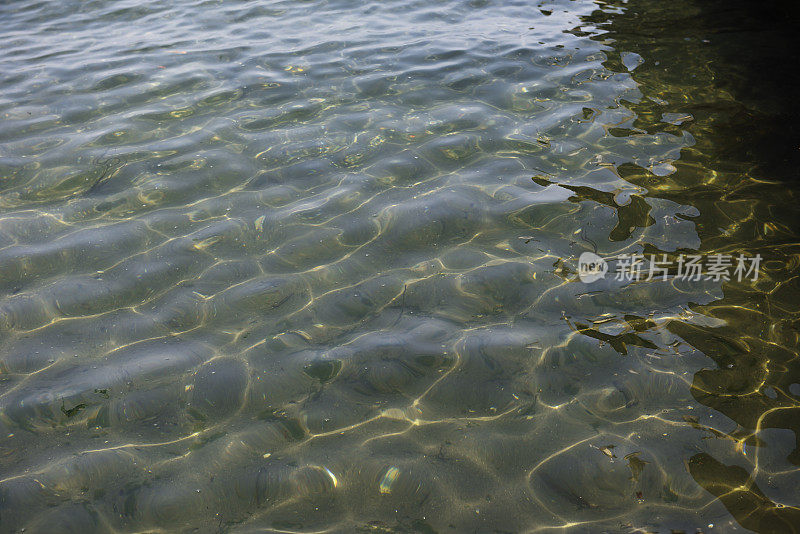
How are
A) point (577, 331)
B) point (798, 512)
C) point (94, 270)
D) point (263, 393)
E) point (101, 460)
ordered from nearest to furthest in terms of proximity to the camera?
point (798, 512) < point (101, 460) < point (263, 393) < point (577, 331) < point (94, 270)

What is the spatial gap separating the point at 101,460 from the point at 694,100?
595 centimetres

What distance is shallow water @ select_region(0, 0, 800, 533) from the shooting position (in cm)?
265

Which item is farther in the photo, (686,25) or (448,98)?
(686,25)

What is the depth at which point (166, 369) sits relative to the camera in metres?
3.24

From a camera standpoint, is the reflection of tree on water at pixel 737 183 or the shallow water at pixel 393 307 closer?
the shallow water at pixel 393 307

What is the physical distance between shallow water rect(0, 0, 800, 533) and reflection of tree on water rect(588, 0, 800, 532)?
0.07 feet

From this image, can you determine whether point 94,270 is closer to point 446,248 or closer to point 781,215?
point 446,248

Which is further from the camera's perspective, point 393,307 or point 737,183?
point 737,183

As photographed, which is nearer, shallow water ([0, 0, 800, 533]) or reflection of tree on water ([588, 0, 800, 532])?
shallow water ([0, 0, 800, 533])

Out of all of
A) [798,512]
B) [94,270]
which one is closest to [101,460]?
[94,270]

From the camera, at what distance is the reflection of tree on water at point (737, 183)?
283cm

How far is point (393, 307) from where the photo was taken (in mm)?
3609

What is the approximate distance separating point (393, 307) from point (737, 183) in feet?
9.91

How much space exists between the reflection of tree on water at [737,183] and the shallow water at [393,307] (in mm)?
22
